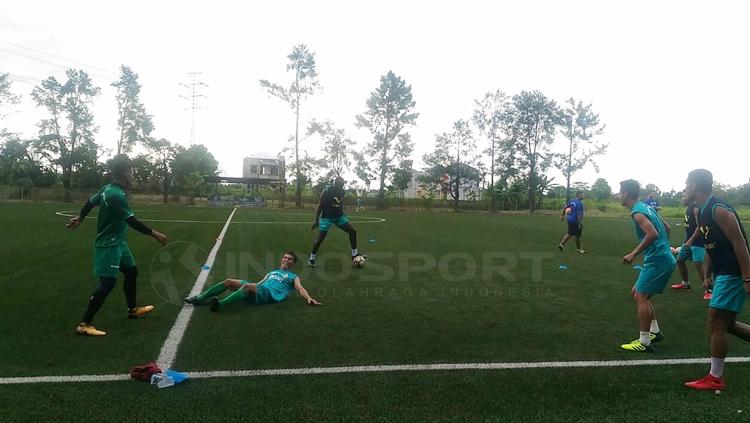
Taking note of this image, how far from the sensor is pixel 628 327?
5.98 m

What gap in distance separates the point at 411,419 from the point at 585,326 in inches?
139

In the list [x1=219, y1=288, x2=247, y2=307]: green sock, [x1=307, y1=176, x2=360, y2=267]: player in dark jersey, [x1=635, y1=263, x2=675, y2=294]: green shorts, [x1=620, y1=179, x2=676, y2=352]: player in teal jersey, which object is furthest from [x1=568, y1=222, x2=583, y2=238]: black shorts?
[x1=219, y1=288, x2=247, y2=307]: green sock

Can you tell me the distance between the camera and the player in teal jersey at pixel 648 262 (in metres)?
5.06

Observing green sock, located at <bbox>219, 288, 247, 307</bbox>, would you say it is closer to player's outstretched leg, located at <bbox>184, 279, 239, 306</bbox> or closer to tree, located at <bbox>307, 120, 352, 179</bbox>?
player's outstretched leg, located at <bbox>184, 279, 239, 306</bbox>

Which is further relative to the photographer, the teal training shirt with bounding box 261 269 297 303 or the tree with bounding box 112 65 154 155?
the tree with bounding box 112 65 154 155

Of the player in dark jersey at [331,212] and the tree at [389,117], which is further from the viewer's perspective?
the tree at [389,117]

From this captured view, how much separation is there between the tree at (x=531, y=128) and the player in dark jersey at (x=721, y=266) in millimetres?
62775

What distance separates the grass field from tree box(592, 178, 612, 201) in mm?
80793

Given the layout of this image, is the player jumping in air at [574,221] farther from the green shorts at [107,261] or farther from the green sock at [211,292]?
the green shorts at [107,261]

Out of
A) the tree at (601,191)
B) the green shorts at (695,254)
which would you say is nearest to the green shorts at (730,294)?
the green shorts at (695,254)

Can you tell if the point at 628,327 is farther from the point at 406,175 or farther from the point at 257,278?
the point at 406,175

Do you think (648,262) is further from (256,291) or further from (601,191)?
(601,191)

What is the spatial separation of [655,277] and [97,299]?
6.15 metres

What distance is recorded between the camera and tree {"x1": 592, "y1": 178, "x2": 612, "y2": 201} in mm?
87000
